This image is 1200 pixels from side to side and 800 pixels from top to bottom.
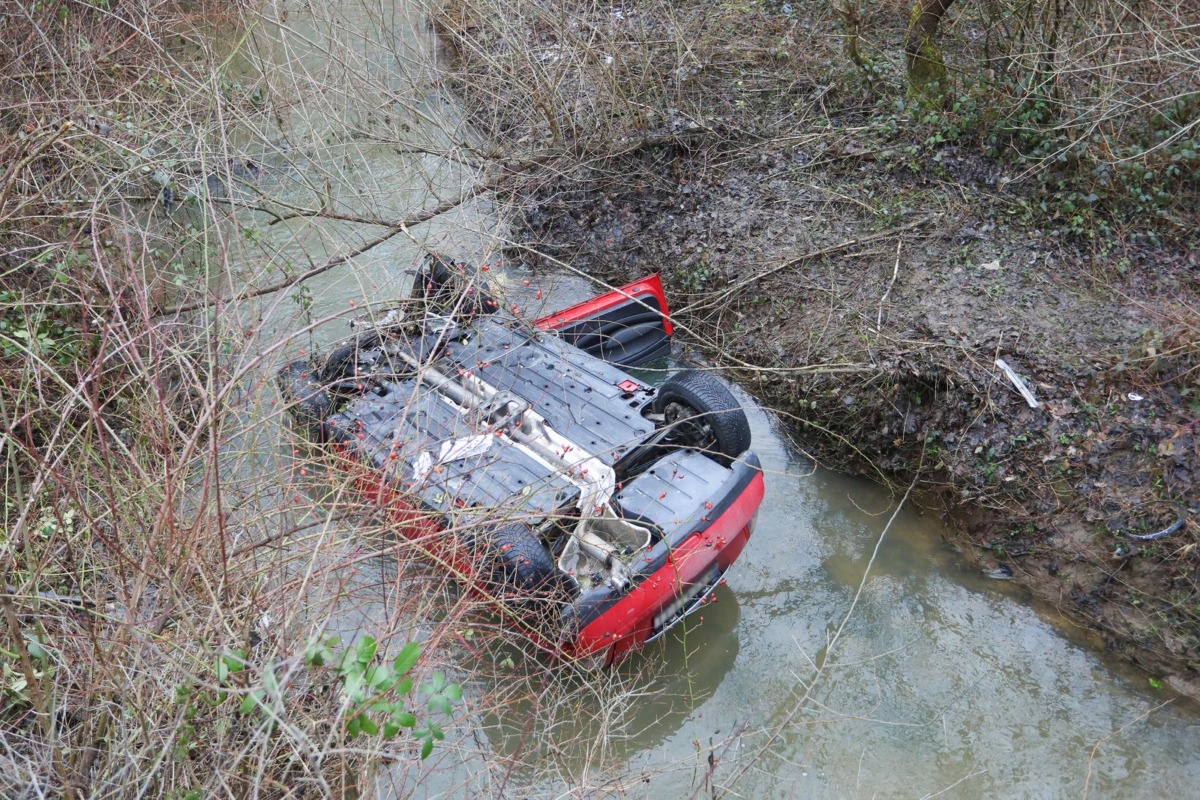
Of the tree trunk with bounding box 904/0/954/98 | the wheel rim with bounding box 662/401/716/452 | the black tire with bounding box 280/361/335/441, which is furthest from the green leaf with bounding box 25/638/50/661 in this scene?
the tree trunk with bounding box 904/0/954/98

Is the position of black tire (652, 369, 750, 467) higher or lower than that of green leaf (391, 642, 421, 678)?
lower

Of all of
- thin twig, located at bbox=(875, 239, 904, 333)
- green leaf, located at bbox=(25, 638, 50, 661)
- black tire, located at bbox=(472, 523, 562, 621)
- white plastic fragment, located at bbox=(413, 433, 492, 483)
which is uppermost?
green leaf, located at bbox=(25, 638, 50, 661)

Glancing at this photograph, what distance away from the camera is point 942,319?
20.5ft

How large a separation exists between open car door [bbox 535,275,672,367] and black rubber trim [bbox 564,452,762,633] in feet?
5.92

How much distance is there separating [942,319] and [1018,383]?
30.9 inches

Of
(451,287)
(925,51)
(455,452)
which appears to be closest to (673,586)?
(455,452)

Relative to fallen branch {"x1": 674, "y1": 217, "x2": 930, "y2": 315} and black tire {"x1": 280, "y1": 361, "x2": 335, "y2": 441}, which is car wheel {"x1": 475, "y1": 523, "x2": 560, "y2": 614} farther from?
fallen branch {"x1": 674, "y1": 217, "x2": 930, "y2": 315}

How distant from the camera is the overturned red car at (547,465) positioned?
440 cm

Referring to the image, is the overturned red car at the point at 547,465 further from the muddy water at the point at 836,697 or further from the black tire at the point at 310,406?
the muddy water at the point at 836,697

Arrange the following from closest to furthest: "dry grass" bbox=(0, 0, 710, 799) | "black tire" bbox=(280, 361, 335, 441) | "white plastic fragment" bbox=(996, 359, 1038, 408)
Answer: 1. "dry grass" bbox=(0, 0, 710, 799)
2. "black tire" bbox=(280, 361, 335, 441)
3. "white plastic fragment" bbox=(996, 359, 1038, 408)

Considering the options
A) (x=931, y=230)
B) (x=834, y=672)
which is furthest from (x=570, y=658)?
(x=931, y=230)

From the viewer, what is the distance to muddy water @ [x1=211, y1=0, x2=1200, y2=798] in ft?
15.0

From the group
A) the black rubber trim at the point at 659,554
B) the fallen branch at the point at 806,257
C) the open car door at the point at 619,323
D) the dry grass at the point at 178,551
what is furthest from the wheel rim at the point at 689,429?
the fallen branch at the point at 806,257

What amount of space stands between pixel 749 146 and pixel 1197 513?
5.05 meters
